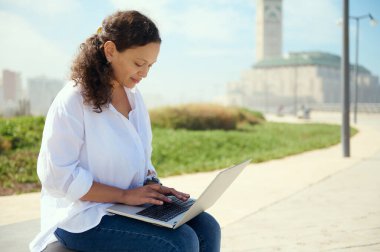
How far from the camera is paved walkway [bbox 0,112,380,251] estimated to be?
314 cm

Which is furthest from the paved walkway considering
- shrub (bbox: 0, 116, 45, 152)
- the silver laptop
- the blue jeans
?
shrub (bbox: 0, 116, 45, 152)

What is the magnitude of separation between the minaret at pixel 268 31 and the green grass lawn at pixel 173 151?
289ft

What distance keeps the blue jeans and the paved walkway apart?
0.97m

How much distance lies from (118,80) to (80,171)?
449 mm

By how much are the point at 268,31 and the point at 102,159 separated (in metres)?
100

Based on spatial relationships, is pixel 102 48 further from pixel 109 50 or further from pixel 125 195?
pixel 125 195

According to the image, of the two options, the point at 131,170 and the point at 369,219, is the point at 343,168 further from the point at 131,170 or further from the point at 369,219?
the point at 131,170

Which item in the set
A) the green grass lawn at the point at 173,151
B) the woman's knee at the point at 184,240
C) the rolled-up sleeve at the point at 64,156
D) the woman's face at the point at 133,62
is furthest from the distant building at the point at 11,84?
the woman's knee at the point at 184,240

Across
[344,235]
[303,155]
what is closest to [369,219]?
[344,235]

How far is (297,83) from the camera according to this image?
7906 cm

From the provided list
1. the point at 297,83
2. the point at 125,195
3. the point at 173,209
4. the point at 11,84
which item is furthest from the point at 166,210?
the point at 297,83

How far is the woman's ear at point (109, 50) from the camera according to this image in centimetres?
182

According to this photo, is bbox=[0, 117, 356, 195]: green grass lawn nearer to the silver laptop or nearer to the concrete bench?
the concrete bench

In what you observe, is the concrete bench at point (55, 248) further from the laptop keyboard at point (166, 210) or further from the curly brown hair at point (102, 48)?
the curly brown hair at point (102, 48)
